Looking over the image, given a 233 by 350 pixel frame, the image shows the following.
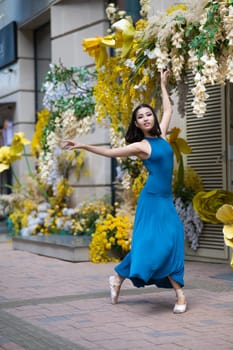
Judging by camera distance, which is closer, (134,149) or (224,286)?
(134,149)

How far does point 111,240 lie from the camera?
9.59 meters

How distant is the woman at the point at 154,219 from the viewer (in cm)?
605

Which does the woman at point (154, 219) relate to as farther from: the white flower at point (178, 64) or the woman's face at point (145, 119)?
the white flower at point (178, 64)

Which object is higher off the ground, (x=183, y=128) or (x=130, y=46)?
(x=130, y=46)

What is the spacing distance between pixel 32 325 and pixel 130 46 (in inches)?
132

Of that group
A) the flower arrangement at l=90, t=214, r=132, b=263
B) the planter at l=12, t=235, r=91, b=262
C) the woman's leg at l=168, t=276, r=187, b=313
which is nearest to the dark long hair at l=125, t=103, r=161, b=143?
the woman's leg at l=168, t=276, r=187, b=313

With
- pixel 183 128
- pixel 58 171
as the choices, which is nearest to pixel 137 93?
pixel 183 128

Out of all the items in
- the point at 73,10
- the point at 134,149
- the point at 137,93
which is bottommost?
the point at 134,149

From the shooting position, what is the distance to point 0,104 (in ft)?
51.2

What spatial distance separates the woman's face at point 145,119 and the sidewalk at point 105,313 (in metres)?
1.60

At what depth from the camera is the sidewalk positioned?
516 cm

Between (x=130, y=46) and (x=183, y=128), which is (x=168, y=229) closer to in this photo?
(x=130, y=46)

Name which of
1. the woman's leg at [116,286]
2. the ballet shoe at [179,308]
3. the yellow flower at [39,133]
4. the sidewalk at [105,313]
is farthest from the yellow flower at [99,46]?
the yellow flower at [39,133]

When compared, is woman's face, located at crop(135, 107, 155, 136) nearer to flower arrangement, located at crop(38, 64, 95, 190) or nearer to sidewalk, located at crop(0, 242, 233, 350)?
sidewalk, located at crop(0, 242, 233, 350)
